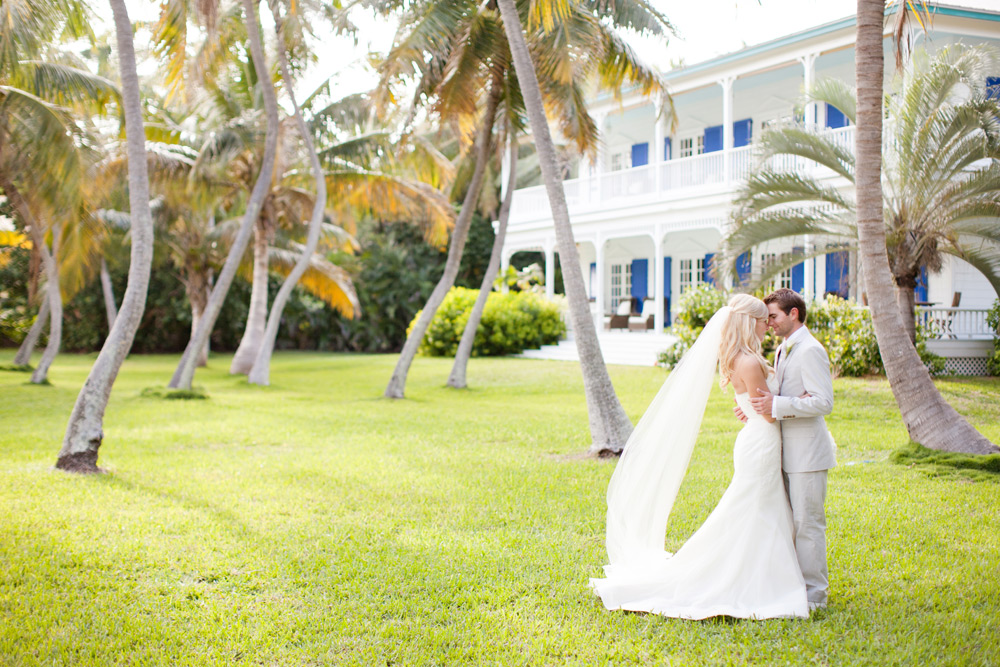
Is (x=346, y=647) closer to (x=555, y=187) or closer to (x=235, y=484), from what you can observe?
(x=235, y=484)

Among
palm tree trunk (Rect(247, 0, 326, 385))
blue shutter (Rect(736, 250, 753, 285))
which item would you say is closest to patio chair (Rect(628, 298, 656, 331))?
blue shutter (Rect(736, 250, 753, 285))

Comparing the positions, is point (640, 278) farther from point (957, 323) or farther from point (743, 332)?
point (743, 332)

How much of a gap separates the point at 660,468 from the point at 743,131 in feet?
62.7

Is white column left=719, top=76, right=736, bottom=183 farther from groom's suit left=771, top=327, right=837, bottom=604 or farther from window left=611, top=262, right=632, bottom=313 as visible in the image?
groom's suit left=771, top=327, right=837, bottom=604

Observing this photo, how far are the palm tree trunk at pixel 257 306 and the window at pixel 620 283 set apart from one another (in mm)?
11983

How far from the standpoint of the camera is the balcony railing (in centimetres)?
1794

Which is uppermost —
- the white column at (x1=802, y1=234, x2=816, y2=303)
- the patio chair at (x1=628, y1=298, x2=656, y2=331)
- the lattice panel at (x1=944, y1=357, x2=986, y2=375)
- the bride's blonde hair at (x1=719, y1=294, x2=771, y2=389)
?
the white column at (x1=802, y1=234, x2=816, y2=303)

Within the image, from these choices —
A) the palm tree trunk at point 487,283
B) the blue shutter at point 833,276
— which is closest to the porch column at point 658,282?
the blue shutter at point 833,276

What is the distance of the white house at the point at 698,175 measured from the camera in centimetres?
1656

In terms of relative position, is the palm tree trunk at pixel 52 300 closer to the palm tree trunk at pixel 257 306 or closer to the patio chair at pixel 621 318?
the palm tree trunk at pixel 257 306

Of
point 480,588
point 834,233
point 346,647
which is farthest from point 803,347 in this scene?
point 834,233

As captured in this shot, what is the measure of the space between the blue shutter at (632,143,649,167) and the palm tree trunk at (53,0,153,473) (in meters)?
18.1

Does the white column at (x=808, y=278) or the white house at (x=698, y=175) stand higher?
the white house at (x=698, y=175)

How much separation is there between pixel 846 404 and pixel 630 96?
1244cm
